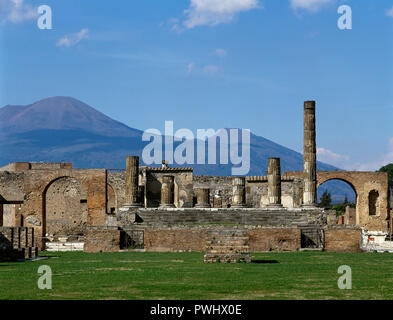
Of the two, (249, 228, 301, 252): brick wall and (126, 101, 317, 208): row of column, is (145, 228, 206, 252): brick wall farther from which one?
(126, 101, 317, 208): row of column

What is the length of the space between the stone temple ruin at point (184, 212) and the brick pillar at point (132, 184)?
0.05 meters

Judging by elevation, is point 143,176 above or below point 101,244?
above

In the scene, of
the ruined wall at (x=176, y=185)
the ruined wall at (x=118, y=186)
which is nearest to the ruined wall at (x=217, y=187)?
the ruined wall at (x=176, y=185)

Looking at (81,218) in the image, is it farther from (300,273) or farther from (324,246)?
(300,273)

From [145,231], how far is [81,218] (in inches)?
864

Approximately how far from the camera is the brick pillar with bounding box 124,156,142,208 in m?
36.1

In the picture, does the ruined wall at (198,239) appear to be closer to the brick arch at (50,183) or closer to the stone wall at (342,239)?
the stone wall at (342,239)

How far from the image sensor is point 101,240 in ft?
94.7

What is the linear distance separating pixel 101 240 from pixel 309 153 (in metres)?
12.6

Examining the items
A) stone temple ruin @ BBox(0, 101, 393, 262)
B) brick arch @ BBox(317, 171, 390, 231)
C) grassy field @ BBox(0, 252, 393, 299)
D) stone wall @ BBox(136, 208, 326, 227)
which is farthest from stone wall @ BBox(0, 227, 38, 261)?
brick arch @ BBox(317, 171, 390, 231)

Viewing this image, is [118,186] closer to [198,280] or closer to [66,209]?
[66,209]

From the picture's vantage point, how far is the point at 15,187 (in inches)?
1858

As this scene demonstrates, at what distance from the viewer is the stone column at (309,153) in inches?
1459
